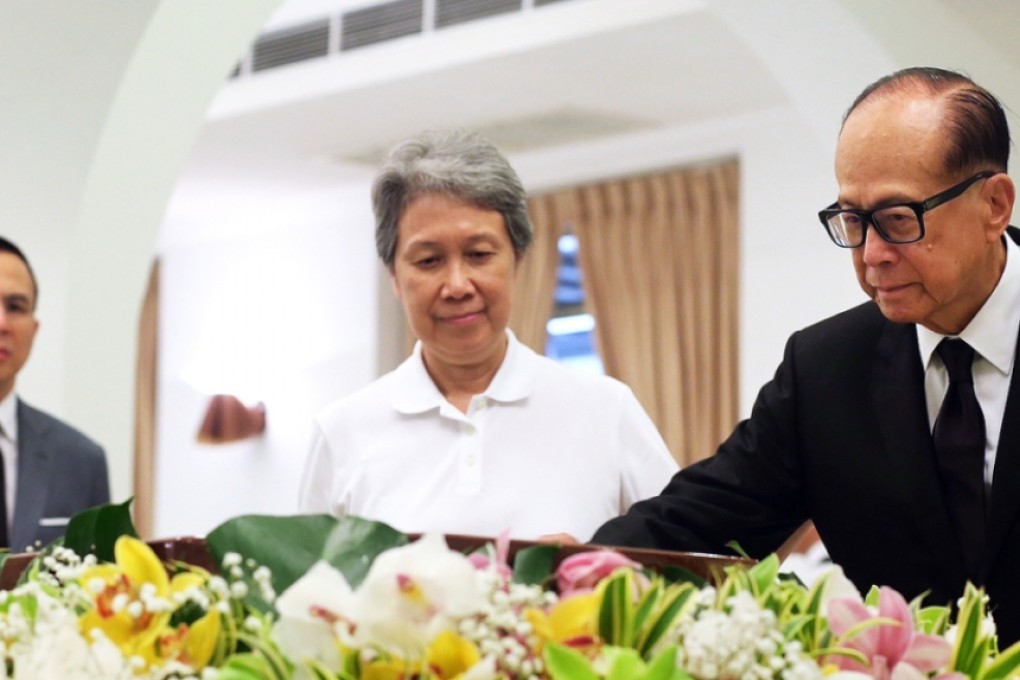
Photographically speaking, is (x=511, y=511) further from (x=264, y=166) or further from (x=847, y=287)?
(x=264, y=166)

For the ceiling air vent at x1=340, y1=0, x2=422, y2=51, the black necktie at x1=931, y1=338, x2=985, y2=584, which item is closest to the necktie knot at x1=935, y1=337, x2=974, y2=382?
the black necktie at x1=931, y1=338, x2=985, y2=584

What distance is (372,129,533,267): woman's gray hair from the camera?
2100mm

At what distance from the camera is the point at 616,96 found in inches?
296

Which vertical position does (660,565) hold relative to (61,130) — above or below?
below

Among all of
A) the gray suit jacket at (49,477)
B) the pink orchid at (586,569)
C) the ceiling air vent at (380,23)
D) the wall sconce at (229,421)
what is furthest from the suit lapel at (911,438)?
the wall sconce at (229,421)

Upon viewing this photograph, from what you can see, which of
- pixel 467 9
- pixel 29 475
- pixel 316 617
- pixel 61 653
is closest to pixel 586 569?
pixel 316 617

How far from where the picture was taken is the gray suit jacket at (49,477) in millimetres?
2883

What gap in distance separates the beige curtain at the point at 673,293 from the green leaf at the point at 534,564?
7.03 m

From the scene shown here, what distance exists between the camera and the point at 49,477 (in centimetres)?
293

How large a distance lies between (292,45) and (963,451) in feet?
20.7

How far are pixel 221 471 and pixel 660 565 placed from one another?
9.47 metres

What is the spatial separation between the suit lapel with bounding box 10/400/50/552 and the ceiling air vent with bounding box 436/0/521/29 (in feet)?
14.3

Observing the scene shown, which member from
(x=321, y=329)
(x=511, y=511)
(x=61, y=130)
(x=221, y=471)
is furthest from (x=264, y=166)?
(x=511, y=511)

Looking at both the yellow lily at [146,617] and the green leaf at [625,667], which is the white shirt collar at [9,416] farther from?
the green leaf at [625,667]
